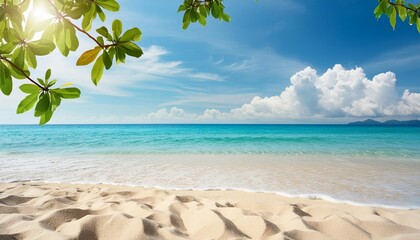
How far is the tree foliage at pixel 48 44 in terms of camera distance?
523 mm

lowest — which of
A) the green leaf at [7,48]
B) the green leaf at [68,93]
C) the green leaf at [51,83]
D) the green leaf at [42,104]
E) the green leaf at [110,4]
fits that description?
the green leaf at [42,104]

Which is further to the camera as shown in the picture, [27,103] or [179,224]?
[179,224]

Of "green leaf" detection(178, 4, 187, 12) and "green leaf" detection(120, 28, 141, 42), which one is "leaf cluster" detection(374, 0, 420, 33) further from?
"green leaf" detection(120, 28, 141, 42)

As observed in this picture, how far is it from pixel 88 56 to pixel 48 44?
0.08 meters

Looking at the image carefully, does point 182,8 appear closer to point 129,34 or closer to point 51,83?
point 129,34

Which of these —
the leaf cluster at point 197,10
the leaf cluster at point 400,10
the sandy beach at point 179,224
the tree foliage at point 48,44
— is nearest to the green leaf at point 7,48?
the tree foliage at point 48,44

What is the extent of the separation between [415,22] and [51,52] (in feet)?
4.63

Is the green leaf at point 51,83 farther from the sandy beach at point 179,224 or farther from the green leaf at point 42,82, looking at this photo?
the sandy beach at point 179,224

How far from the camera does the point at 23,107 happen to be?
1.75 feet

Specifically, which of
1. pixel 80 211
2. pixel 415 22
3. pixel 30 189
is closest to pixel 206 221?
pixel 80 211

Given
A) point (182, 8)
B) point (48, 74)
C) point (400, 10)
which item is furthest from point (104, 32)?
point (400, 10)

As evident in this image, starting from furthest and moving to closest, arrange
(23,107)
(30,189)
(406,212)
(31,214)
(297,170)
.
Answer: (297,170), (30,189), (406,212), (31,214), (23,107)

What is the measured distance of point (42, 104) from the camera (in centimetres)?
51

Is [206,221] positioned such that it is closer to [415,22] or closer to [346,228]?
[346,228]
